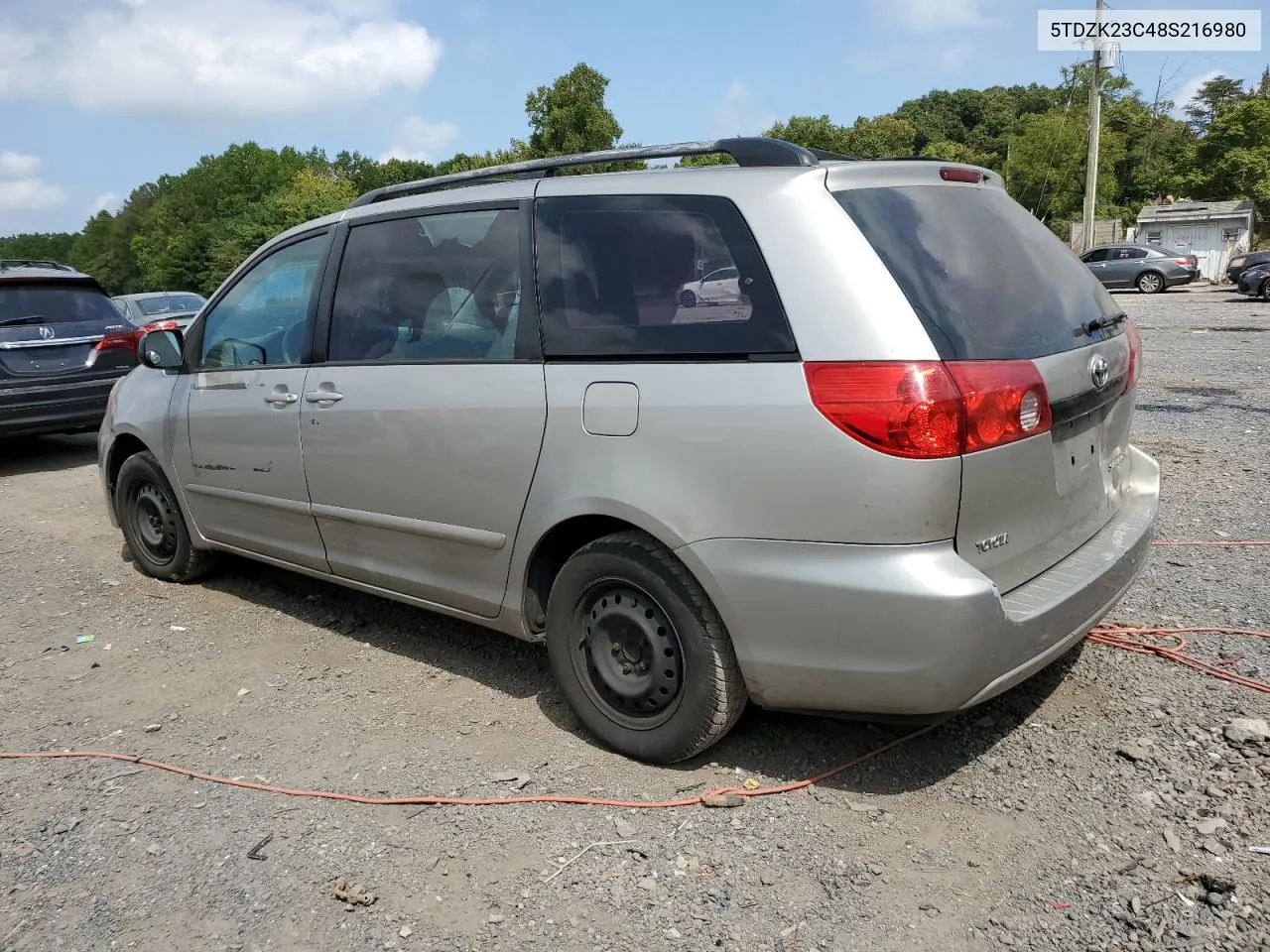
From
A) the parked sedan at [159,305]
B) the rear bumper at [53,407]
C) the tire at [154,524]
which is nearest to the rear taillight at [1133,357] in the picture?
the tire at [154,524]

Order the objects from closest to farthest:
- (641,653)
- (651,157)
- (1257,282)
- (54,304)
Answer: (641,653) → (651,157) → (54,304) → (1257,282)

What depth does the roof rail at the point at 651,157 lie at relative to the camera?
3.10 metres

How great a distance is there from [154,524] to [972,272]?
4.57 meters

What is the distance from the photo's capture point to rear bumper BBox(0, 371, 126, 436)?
340 inches

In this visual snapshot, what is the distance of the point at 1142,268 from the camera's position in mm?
30125

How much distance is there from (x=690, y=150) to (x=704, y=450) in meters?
1.14

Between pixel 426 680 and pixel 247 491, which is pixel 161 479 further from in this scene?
pixel 426 680

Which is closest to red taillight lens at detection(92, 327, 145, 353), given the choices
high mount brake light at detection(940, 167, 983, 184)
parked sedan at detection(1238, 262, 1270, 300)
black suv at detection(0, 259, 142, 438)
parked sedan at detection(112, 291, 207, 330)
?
black suv at detection(0, 259, 142, 438)

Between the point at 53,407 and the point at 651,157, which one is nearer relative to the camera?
the point at 651,157

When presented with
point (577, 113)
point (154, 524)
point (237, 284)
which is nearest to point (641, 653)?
point (237, 284)

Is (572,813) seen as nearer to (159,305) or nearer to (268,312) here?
(268,312)

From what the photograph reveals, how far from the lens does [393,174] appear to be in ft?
189

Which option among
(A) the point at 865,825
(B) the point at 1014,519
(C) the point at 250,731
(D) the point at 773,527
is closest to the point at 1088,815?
(A) the point at 865,825

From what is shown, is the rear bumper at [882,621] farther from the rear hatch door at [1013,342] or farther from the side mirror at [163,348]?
the side mirror at [163,348]
